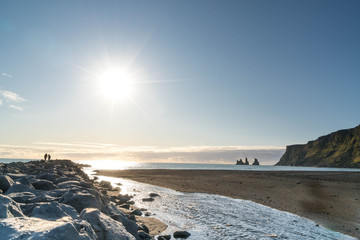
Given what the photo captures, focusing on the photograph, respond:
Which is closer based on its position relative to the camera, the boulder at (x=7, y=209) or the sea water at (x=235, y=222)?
the boulder at (x=7, y=209)

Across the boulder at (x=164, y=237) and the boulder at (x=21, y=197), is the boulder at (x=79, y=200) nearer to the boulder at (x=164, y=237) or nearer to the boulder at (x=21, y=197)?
the boulder at (x=21, y=197)

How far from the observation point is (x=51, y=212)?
643 centimetres

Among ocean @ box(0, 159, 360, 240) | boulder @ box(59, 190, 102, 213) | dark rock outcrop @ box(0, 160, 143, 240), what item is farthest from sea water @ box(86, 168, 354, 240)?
boulder @ box(59, 190, 102, 213)

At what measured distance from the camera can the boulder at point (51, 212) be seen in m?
6.18

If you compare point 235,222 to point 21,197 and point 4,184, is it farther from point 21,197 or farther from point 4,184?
point 4,184

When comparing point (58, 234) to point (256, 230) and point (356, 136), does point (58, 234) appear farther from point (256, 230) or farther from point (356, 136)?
point (356, 136)

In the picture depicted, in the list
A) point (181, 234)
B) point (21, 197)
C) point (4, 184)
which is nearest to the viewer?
point (21, 197)

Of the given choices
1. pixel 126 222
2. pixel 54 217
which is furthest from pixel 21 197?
pixel 126 222

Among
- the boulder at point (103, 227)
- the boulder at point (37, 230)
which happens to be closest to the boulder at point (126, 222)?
the boulder at point (103, 227)

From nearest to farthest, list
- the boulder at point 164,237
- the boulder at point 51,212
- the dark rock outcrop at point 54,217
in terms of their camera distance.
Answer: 1. the dark rock outcrop at point 54,217
2. the boulder at point 51,212
3. the boulder at point 164,237

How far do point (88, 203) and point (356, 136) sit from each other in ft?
781

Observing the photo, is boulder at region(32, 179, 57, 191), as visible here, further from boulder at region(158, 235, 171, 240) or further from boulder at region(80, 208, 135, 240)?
boulder at region(158, 235, 171, 240)

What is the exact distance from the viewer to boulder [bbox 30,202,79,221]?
6.18 metres

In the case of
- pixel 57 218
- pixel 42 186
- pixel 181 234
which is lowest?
pixel 181 234
